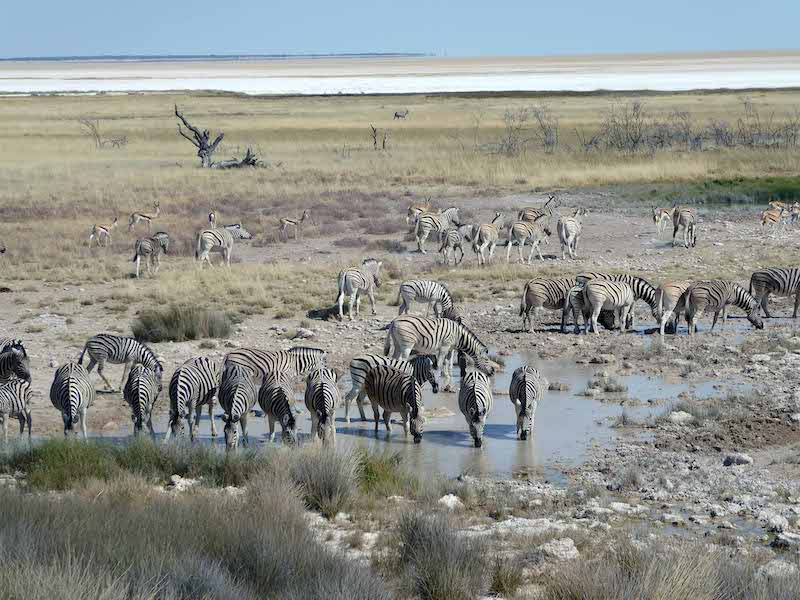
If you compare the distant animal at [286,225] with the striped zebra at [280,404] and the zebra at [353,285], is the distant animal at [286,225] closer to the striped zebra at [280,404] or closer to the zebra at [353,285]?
the zebra at [353,285]

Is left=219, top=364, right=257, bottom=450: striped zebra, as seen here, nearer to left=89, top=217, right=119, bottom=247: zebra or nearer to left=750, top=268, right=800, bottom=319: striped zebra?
left=750, top=268, right=800, bottom=319: striped zebra

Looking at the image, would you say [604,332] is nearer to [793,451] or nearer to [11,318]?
[793,451]

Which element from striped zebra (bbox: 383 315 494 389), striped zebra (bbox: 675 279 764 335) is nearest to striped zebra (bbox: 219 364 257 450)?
striped zebra (bbox: 383 315 494 389)

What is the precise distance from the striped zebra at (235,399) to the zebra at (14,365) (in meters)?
3.02

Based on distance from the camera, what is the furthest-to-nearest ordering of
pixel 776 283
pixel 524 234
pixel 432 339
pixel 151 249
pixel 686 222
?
pixel 686 222
pixel 524 234
pixel 151 249
pixel 776 283
pixel 432 339

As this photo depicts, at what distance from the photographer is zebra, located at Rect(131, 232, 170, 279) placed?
74.4 feet

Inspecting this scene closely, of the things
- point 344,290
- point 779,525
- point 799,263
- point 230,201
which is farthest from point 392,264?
point 779,525

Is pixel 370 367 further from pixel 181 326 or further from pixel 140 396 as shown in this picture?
pixel 181 326

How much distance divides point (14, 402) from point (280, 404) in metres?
3.02

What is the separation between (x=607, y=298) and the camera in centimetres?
1708

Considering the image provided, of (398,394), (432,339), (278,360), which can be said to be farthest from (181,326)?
(398,394)

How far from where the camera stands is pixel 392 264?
2350 centimetres

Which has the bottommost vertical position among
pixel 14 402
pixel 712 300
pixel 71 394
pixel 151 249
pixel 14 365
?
pixel 14 402

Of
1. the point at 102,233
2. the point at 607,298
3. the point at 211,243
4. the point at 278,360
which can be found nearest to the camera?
the point at 278,360
